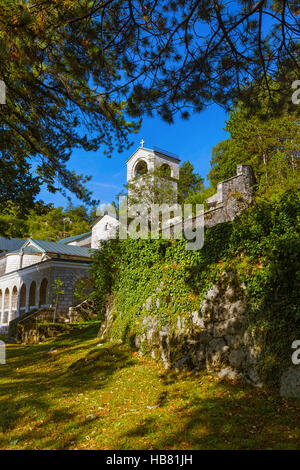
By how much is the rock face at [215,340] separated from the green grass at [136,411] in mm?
271

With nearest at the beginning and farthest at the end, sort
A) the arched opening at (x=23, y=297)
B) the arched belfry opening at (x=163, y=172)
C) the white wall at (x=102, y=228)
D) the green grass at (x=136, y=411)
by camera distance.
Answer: the green grass at (x=136, y=411)
the arched opening at (x=23, y=297)
the arched belfry opening at (x=163, y=172)
the white wall at (x=102, y=228)

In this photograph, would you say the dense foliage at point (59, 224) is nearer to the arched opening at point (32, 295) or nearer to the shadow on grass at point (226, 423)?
the arched opening at point (32, 295)

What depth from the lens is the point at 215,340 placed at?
6.47 metres

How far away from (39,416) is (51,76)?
7.49 metres

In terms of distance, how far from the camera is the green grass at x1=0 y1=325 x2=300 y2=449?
4.09 metres

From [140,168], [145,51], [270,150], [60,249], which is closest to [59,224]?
[140,168]

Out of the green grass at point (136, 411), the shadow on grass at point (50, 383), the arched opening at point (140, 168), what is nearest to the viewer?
the green grass at point (136, 411)

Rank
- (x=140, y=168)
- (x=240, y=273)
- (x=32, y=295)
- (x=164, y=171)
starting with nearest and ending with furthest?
(x=240, y=273), (x=32, y=295), (x=164, y=171), (x=140, y=168)

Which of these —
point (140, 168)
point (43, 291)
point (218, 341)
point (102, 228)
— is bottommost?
point (218, 341)

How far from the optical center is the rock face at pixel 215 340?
19.0 ft

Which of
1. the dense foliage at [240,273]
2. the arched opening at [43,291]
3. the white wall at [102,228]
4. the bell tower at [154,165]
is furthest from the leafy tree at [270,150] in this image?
the arched opening at [43,291]

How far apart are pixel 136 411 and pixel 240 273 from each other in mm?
3189

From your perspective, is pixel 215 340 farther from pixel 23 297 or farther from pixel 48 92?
pixel 23 297

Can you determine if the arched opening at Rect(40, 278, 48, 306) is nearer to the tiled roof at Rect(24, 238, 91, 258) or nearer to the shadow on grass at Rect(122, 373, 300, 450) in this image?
the tiled roof at Rect(24, 238, 91, 258)
